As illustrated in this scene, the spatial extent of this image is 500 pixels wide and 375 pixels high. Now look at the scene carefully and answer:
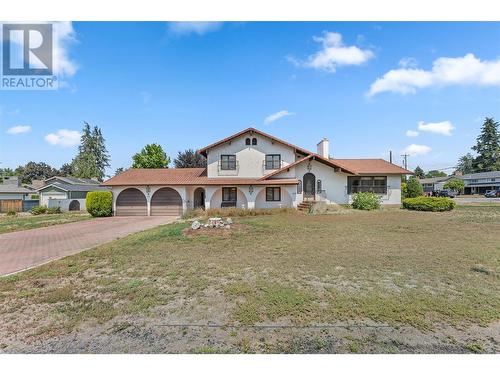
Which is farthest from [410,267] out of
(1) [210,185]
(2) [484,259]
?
(1) [210,185]

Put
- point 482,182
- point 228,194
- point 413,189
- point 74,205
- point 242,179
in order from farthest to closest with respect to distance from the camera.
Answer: point 482,182 < point 74,205 < point 413,189 < point 228,194 < point 242,179

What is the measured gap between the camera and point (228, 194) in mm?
21953

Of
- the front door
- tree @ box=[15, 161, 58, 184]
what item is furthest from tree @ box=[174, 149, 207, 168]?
tree @ box=[15, 161, 58, 184]

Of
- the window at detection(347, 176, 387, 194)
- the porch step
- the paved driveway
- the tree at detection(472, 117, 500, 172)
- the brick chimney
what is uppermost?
the tree at detection(472, 117, 500, 172)

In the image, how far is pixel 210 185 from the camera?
20453mm

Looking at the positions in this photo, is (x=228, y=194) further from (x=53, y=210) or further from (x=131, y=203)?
(x=53, y=210)

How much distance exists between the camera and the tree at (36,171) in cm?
7019

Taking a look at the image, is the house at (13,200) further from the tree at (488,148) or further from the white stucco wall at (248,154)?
the tree at (488,148)

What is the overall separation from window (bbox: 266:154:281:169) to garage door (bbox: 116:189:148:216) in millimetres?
11538

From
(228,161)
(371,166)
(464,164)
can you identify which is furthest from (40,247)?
(464,164)

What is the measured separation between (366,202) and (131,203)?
2043 centimetres

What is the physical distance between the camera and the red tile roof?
20188mm

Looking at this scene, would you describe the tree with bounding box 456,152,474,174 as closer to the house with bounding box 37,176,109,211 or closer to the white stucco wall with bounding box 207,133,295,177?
the white stucco wall with bounding box 207,133,295,177

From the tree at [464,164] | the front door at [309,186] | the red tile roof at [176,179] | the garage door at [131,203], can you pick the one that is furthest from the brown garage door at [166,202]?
the tree at [464,164]
